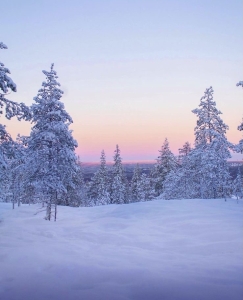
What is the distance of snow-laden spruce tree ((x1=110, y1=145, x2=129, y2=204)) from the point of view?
4650 cm

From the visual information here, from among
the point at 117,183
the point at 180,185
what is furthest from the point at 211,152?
the point at 117,183

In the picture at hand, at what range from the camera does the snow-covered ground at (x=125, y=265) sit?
442 cm

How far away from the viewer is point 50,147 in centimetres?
1855

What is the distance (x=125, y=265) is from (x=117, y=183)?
41163mm

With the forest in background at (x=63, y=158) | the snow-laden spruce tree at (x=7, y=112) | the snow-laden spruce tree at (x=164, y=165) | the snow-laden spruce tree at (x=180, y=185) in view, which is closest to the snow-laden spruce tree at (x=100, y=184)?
the forest in background at (x=63, y=158)

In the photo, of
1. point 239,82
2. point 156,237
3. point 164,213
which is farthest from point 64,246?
point 239,82

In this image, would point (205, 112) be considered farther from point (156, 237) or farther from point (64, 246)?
point (64, 246)

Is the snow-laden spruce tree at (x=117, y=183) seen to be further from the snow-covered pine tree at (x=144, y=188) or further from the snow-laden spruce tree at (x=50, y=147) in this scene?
the snow-laden spruce tree at (x=50, y=147)

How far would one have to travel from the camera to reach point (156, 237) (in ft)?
32.5

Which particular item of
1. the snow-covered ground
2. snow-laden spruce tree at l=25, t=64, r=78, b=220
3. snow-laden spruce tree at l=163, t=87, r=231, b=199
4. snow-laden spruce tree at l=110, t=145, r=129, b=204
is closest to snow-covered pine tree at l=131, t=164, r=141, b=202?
snow-laden spruce tree at l=110, t=145, r=129, b=204

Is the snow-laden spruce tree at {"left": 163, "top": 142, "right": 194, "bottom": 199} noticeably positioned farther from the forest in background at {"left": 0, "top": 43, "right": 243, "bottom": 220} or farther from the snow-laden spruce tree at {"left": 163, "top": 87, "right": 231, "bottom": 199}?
the snow-laden spruce tree at {"left": 163, "top": 87, "right": 231, "bottom": 199}

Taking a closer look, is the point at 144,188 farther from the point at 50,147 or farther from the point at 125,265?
the point at 125,265

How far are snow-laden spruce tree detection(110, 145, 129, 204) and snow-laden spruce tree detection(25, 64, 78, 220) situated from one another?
2824cm

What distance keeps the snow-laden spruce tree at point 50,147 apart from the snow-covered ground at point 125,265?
8045 millimetres
